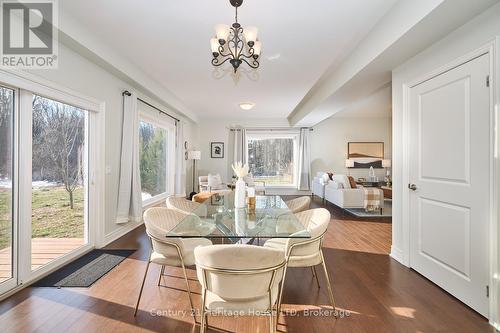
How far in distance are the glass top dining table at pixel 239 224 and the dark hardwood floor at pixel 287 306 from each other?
664mm

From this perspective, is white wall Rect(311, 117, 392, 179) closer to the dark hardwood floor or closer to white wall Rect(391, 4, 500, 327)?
white wall Rect(391, 4, 500, 327)

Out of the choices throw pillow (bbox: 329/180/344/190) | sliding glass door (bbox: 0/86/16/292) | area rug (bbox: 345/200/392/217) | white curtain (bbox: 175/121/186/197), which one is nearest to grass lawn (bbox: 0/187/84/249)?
sliding glass door (bbox: 0/86/16/292)

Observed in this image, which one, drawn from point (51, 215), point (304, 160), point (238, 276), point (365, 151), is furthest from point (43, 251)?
point (365, 151)

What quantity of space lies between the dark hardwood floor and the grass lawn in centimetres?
59

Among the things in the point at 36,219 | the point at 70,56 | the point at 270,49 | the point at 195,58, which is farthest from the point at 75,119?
the point at 270,49

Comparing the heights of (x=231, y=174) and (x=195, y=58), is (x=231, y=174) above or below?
below

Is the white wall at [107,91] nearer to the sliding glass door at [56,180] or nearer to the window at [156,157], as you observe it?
the sliding glass door at [56,180]

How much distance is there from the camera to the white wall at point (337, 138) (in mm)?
8094

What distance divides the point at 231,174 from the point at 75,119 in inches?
208

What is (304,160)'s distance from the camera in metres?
7.84

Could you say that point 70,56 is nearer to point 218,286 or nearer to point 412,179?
point 218,286

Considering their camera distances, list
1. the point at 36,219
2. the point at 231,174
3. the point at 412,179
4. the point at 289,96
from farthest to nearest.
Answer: the point at 231,174 → the point at 289,96 → the point at 412,179 → the point at 36,219

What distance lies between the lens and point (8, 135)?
2.16 metres

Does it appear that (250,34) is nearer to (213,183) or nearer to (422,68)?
(422,68)
